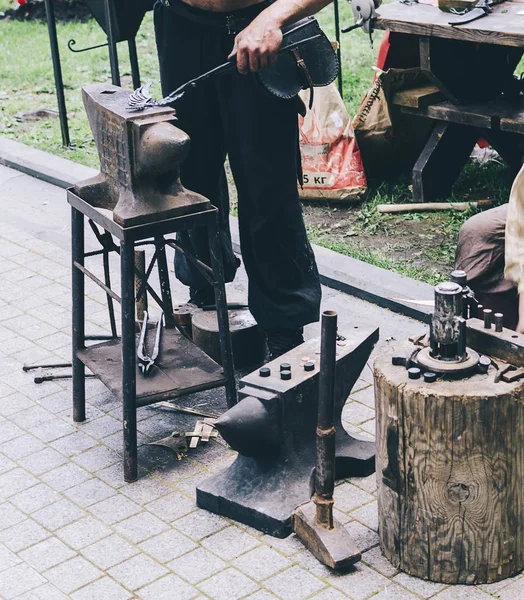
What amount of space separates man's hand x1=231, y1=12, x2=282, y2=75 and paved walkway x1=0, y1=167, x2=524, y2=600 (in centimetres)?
138

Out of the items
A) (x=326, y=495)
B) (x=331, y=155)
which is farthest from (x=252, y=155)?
(x=331, y=155)

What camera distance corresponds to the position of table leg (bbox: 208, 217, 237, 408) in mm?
3664

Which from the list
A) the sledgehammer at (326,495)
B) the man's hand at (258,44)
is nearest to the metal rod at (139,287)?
the man's hand at (258,44)

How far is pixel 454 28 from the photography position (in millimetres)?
5551

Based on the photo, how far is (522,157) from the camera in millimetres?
6133

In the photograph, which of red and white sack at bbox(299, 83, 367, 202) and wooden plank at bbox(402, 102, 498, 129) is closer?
wooden plank at bbox(402, 102, 498, 129)

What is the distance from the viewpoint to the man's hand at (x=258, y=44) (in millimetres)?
3586

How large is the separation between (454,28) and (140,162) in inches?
108

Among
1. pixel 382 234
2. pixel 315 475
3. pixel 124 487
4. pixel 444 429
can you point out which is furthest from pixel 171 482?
pixel 382 234

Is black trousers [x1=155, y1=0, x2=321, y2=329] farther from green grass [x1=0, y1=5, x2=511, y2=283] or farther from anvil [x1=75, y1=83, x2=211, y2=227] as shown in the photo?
green grass [x1=0, y1=5, x2=511, y2=283]

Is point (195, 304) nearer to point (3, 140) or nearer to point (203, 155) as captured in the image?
point (203, 155)

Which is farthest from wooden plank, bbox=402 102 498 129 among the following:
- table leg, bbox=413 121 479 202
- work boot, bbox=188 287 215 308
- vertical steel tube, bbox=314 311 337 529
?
vertical steel tube, bbox=314 311 337 529

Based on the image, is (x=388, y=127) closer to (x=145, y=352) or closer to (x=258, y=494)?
(x=145, y=352)

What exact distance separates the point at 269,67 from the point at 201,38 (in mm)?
360
